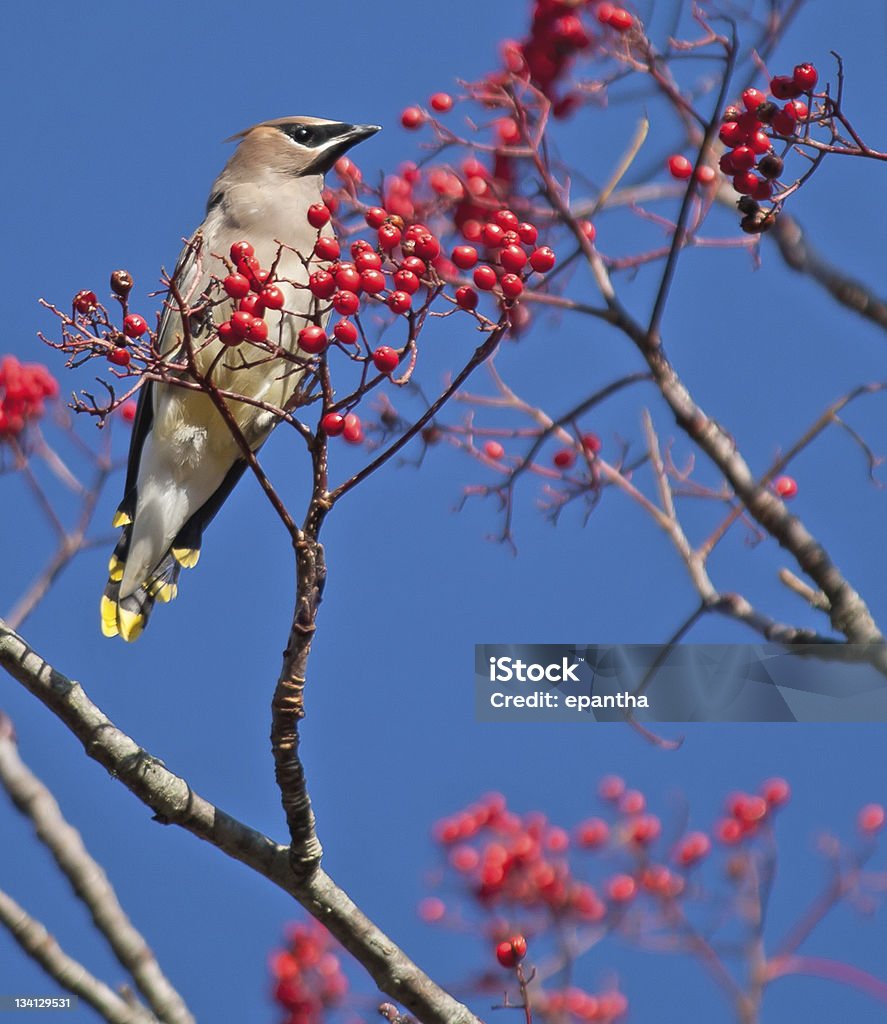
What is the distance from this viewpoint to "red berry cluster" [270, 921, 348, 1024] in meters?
3.27

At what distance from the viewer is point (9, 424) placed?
3.59 meters

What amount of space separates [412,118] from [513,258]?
1090mm

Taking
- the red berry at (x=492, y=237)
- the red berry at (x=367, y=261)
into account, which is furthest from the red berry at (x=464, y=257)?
the red berry at (x=367, y=261)

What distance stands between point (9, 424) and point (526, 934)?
181cm

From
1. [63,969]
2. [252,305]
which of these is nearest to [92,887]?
[63,969]

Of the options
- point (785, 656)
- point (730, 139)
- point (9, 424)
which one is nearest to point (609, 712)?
point (785, 656)

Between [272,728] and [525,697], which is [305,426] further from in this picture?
[525,697]

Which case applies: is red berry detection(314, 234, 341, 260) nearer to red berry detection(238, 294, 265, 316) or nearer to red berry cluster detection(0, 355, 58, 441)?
red berry detection(238, 294, 265, 316)

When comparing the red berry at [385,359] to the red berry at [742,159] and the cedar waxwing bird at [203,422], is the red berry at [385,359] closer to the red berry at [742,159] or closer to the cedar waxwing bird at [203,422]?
the red berry at [742,159]

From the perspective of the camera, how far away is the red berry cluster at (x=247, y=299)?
218 cm

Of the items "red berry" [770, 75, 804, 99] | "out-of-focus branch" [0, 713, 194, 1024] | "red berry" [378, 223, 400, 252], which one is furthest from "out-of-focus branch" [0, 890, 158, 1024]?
"red berry" [770, 75, 804, 99]

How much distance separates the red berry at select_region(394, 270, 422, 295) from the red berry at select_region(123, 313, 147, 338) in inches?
15.6

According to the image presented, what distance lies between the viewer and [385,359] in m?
2.09

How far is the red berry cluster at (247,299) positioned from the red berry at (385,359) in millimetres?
196
